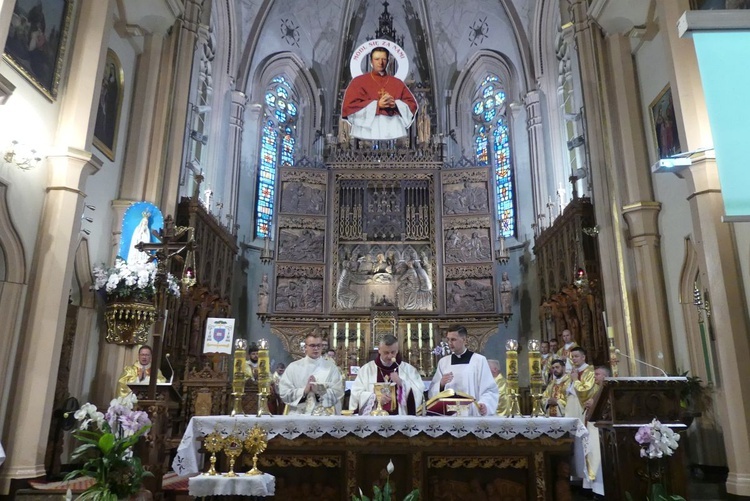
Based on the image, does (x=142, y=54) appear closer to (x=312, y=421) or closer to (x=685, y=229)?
(x=312, y=421)

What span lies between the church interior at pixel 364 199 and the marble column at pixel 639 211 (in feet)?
0.12

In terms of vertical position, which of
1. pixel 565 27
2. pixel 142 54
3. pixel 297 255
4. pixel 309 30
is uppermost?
pixel 309 30

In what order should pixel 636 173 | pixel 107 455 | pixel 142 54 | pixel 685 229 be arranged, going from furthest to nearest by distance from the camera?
pixel 142 54, pixel 636 173, pixel 685 229, pixel 107 455

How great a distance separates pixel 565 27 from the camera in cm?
1217

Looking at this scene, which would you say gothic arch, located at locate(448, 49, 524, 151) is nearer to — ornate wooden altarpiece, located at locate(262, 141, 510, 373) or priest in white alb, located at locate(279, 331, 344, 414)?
ornate wooden altarpiece, located at locate(262, 141, 510, 373)

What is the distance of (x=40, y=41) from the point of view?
7910 millimetres

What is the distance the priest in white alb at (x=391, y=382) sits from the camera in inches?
247

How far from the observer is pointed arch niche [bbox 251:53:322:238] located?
18.8m

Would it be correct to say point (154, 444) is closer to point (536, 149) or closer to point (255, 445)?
point (255, 445)

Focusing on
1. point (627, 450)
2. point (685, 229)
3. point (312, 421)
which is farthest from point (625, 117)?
point (312, 421)

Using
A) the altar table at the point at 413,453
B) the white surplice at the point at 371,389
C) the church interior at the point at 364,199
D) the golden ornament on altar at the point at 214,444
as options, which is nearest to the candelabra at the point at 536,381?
the church interior at the point at 364,199

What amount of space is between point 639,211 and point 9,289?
9.50m

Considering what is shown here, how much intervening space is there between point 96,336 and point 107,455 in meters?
5.12

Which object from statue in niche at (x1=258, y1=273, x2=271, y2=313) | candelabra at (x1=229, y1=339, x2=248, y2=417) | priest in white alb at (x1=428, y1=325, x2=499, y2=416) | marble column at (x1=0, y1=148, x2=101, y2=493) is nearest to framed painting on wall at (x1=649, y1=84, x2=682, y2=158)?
priest in white alb at (x1=428, y1=325, x2=499, y2=416)
